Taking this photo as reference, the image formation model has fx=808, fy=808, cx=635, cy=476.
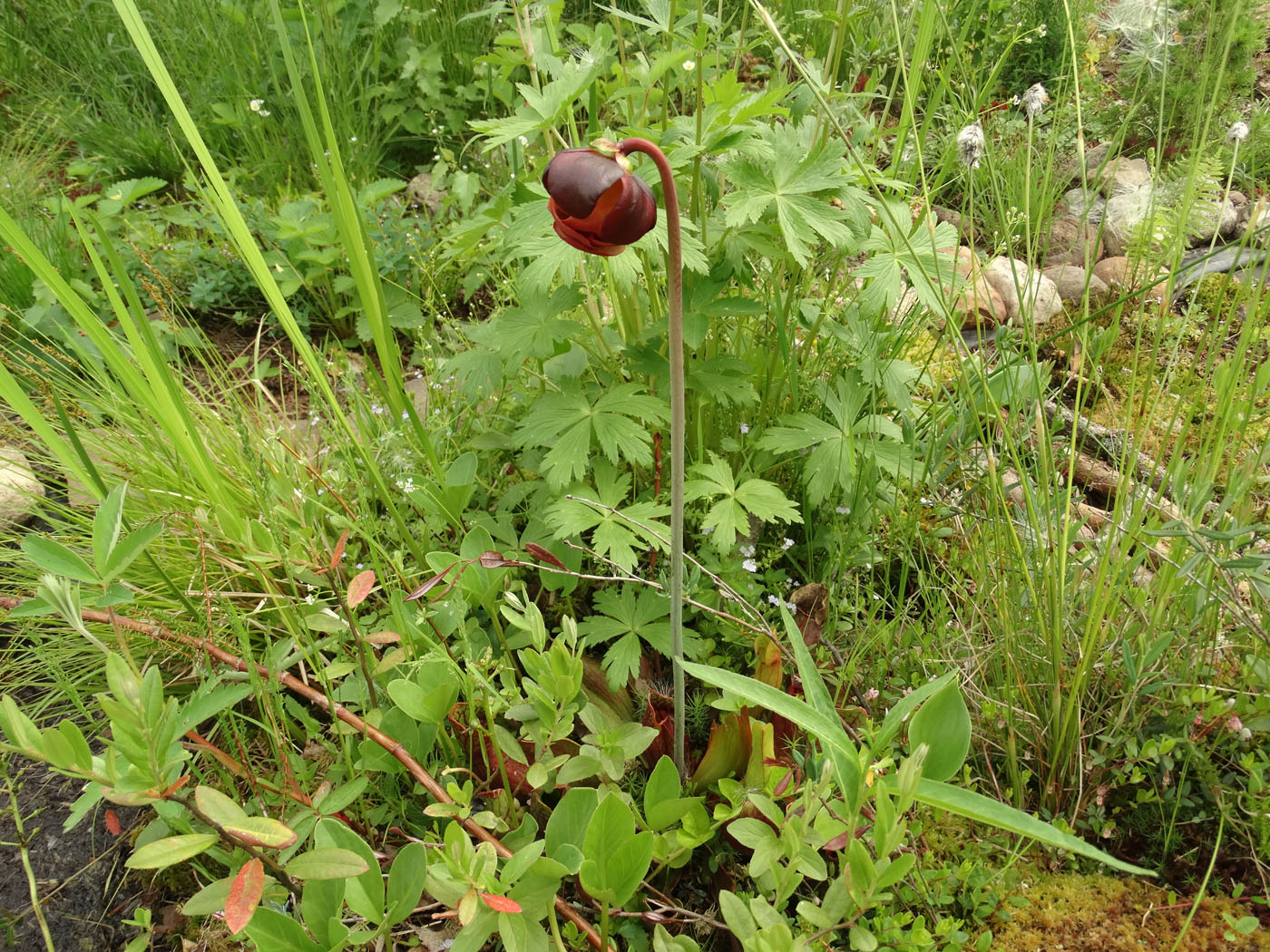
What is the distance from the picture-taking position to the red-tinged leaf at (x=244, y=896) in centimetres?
88

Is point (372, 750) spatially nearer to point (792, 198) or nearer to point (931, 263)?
point (792, 198)

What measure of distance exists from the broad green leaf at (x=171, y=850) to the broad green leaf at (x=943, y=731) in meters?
0.81

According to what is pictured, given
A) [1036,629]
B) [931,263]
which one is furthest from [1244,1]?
[1036,629]

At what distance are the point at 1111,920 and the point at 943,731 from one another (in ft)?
1.91

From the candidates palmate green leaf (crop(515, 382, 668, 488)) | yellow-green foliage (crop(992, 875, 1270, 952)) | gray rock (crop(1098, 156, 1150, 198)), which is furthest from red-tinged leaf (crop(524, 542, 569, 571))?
gray rock (crop(1098, 156, 1150, 198))

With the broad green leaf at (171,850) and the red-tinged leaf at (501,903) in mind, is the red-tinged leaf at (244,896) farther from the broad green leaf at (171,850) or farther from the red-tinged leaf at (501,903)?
the red-tinged leaf at (501,903)

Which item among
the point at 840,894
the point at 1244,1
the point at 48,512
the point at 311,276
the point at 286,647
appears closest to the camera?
the point at 840,894

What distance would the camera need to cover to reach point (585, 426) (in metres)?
1.59

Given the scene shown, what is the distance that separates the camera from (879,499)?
5.60 ft

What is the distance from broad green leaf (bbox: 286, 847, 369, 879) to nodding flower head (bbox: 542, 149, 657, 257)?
772 millimetres

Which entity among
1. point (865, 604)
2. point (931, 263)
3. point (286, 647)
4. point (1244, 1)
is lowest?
point (865, 604)

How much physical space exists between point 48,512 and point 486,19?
2.85m

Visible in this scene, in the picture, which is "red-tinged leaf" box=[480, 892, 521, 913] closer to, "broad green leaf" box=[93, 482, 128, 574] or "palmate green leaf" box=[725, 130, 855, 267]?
"broad green leaf" box=[93, 482, 128, 574]

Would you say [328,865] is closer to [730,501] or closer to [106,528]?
[106,528]
